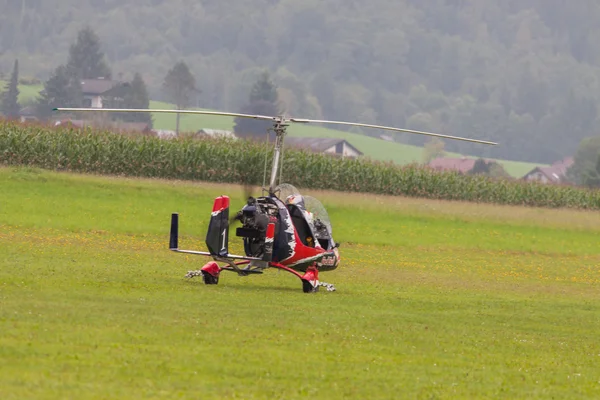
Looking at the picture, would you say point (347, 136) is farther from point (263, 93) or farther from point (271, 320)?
point (271, 320)

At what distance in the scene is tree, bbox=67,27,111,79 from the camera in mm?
179750

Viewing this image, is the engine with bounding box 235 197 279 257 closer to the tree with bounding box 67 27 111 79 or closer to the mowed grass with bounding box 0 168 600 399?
the mowed grass with bounding box 0 168 600 399

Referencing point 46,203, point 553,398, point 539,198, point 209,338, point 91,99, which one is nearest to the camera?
point 553,398

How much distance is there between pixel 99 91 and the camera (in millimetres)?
160250

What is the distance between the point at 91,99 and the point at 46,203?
11645cm

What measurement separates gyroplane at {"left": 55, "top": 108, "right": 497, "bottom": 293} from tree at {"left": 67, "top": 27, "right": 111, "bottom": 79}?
503 ft

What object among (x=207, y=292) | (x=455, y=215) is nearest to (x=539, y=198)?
(x=455, y=215)

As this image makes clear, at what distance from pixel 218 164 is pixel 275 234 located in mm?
33341

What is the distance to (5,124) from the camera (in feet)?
177

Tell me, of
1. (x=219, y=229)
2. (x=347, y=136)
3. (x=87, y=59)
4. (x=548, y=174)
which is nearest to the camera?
(x=219, y=229)

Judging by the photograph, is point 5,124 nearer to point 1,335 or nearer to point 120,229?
point 120,229

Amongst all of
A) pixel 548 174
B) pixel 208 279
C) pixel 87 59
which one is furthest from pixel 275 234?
pixel 87 59

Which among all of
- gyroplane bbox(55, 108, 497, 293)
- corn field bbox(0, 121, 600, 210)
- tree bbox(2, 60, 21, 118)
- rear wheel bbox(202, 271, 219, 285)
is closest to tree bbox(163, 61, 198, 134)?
tree bbox(2, 60, 21, 118)

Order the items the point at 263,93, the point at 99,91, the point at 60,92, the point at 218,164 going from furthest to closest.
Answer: the point at 263,93
the point at 99,91
the point at 60,92
the point at 218,164
